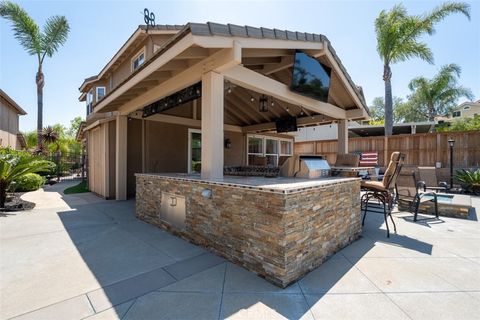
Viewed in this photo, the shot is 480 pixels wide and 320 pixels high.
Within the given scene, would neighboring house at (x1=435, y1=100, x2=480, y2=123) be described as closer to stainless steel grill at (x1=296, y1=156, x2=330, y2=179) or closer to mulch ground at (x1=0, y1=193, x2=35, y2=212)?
stainless steel grill at (x1=296, y1=156, x2=330, y2=179)

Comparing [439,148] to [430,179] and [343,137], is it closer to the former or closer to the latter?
[430,179]

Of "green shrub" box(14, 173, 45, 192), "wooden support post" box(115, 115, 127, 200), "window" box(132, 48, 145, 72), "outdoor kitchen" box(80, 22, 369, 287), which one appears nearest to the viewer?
"outdoor kitchen" box(80, 22, 369, 287)

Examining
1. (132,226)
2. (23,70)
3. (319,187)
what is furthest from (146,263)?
(23,70)

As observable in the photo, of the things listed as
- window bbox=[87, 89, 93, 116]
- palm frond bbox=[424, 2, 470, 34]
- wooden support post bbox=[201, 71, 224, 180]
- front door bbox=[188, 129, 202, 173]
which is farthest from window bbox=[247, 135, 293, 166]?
palm frond bbox=[424, 2, 470, 34]

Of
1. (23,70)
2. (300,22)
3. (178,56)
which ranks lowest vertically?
(178,56)

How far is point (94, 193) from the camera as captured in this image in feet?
32.5

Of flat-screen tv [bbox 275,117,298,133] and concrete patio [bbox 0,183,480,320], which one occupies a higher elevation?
flat-screen tv [bbox 275,117,298,133]

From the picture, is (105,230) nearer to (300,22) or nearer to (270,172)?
(270,172)

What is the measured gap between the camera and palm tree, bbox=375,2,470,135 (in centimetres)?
1228

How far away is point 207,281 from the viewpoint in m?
2.88

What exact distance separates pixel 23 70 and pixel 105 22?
40.5ft

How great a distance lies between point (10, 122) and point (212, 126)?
23.5 meters

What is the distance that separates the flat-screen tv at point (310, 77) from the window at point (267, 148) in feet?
17.4

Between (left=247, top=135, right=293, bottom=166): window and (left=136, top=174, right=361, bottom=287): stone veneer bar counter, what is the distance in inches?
286
